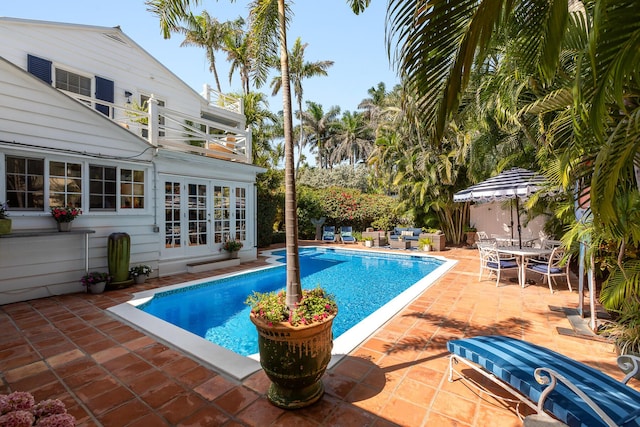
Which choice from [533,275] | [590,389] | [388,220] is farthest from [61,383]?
[388,220]

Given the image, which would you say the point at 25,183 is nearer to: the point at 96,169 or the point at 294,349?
Result: the point at 96,169

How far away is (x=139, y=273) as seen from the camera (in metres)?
7.46

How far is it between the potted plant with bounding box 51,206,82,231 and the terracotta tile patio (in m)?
1.72

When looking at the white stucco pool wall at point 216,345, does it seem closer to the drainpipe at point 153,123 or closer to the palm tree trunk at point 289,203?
the palm tree trunk at point 289,203

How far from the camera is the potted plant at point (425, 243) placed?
13250 mm

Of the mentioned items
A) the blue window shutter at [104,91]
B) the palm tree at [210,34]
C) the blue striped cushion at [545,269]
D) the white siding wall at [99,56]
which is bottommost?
the blue striped cushion at [545,269]

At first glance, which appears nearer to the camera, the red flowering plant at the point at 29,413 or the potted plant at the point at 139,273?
the red flowering plant at the point at 29,413

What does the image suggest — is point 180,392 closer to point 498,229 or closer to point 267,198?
point 267,198

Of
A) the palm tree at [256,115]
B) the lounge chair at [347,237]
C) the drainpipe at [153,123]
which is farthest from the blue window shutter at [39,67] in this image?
the lounge chair at [347,237]

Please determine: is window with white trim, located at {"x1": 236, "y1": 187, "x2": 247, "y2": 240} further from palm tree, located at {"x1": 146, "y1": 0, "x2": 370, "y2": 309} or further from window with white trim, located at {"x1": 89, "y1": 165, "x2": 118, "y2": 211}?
palm tree, located at {"x1": 146, "y1": 0, "x2": 370, "y2": 309}

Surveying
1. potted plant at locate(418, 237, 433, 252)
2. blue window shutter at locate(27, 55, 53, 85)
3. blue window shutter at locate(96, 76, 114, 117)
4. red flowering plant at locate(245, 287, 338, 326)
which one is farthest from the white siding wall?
potted plant at locate(418, 237, 433, 252)

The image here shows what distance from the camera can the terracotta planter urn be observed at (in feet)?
8.69

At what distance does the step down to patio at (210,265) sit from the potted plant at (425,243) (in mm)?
8299

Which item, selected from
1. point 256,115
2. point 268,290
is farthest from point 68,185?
point 256,115
